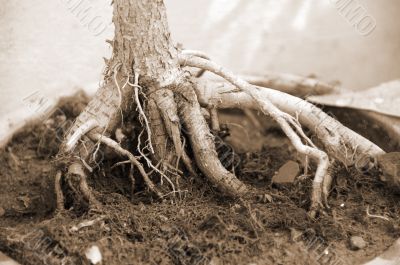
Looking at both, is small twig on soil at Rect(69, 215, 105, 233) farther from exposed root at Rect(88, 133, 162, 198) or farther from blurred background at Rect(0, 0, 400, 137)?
blurred background at Rect(0, 0, 400, 137)

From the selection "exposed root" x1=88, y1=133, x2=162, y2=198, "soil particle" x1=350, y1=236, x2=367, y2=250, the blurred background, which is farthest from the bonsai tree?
the blurred background

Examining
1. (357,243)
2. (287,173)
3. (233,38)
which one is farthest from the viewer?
(233,38)

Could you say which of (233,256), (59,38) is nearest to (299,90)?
(233,256)

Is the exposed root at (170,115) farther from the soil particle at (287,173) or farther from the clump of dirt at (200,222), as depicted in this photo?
the soil particle at (287,173)

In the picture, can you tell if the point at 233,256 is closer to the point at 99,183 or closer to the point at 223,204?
the point at 223,204

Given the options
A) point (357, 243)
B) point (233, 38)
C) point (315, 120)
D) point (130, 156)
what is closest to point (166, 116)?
point (130, 156)

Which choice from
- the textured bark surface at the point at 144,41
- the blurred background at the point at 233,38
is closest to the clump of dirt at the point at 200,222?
the textured bark surface at the point at 144,41

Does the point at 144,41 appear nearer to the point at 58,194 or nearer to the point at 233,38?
the point at 58,194
